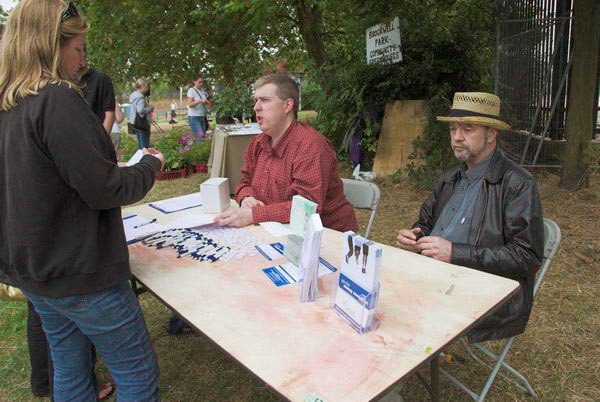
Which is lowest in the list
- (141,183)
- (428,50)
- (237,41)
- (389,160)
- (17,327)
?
(17,327)

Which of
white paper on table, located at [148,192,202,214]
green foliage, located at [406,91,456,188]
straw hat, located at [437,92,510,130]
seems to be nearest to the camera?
straw hat, located at [437,92,510,130]

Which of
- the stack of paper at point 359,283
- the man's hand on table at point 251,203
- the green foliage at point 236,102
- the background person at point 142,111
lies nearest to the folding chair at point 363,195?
the man's hand on table at point 251,203

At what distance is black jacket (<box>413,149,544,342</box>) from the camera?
69.6 inches

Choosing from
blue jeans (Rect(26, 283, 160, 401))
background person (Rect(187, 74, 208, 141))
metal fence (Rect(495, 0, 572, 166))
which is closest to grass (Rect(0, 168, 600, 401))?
blue jeans (Rect(26, 283, 160, 401))

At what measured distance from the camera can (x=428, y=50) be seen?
6.32m

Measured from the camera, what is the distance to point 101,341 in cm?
146

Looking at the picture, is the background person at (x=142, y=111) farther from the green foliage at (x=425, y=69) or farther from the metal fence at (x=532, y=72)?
the metal fence at (x=532, y=72)

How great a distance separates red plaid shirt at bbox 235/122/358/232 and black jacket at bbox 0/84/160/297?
0.96m

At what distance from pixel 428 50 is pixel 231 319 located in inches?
232

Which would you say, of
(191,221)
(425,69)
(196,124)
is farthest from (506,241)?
(196,124)

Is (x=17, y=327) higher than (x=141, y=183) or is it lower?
lower

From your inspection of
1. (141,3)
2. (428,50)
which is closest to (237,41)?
(141,3)

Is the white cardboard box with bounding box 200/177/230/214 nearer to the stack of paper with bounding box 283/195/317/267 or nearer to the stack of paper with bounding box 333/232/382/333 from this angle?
the stack of paper with bounding box 283/195/317/267

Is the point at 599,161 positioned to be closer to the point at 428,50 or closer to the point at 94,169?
the point at 428,50
